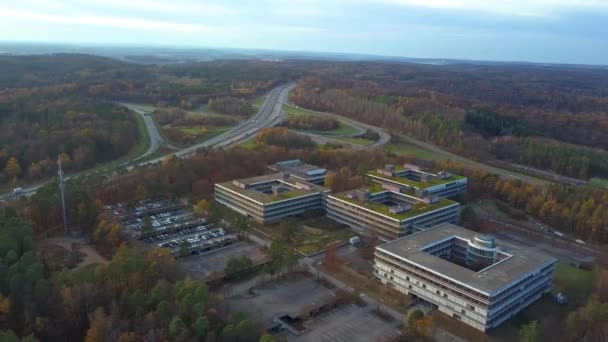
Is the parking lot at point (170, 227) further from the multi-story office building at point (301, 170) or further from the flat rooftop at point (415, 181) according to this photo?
the flat rooftop at point (415, 181)

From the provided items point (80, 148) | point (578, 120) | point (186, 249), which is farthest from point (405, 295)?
point (578, 120)

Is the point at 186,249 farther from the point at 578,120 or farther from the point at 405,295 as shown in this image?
the point at 578,120

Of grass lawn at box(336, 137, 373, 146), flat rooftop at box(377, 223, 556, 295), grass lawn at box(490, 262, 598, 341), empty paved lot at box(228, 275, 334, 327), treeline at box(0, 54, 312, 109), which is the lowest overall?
empty paved lot at box(228, 275, 334, 327)

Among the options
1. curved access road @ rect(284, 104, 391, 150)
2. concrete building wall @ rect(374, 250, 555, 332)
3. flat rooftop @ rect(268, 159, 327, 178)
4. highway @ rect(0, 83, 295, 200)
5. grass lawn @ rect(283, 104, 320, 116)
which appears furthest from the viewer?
grass lawn @ rect(283, 104, 320, 116)

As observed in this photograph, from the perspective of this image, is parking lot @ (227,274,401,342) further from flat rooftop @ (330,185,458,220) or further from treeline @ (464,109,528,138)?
treeline @ (464,109,528,138)

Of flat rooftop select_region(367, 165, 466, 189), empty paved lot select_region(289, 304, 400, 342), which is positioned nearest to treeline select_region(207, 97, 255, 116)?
flat rooftop select_region(367, 165, 466, 189)

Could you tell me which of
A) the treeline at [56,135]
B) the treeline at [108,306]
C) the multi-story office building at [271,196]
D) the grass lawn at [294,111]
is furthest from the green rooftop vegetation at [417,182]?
→ the grass lawn at [294,111]
